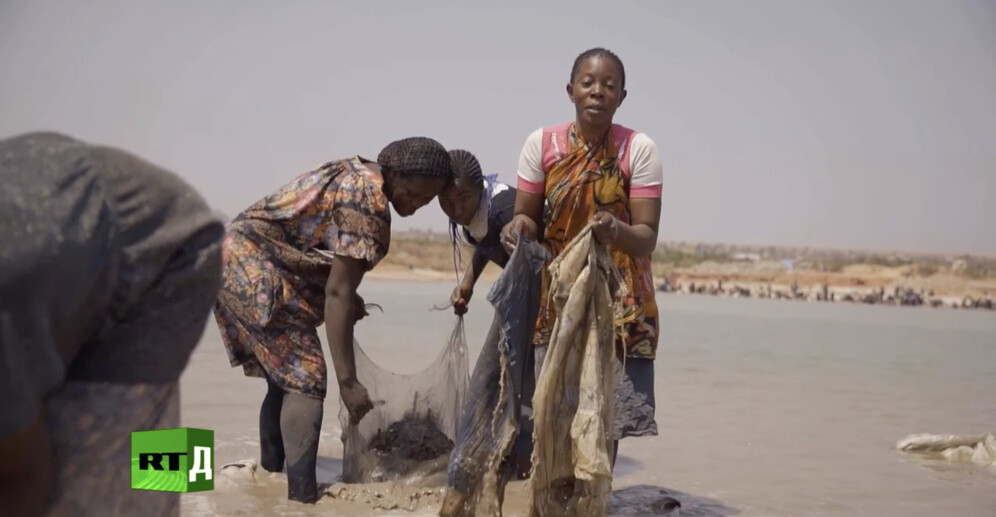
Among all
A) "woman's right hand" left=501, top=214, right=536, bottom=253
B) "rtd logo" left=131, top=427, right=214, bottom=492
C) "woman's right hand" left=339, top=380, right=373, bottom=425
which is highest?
"woman's right hand" left=501, top=214, right=536, bottom=253

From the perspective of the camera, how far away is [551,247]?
4035 mm

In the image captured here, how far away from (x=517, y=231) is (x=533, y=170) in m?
0.30

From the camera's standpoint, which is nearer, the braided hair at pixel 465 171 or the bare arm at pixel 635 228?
the bare arm at pixel 635 228

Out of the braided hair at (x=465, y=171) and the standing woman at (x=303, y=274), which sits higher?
the braided hair at (x=465, y=171)

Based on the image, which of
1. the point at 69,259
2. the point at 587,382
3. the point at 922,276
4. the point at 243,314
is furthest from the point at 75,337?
the point at 922,276

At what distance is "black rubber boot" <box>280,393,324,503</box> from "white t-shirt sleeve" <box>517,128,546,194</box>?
119 centimetres

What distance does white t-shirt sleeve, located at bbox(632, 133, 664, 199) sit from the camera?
3.88 m

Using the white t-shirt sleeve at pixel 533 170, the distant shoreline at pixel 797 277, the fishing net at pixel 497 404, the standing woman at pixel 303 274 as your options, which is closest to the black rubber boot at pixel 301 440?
the standing woman at pixel 303 274

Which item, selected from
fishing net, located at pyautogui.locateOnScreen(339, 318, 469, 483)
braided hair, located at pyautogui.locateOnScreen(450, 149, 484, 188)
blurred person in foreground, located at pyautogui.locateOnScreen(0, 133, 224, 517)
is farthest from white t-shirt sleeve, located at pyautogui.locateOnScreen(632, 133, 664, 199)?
blurred person in foreground, located at pyautogui.locateOnScreen(0, 133, 224, 517)

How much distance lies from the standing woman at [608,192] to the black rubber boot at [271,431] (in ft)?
4.05

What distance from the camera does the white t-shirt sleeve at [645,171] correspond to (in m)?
3.88

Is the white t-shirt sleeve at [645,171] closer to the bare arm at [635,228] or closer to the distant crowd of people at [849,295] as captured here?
the bare arm at [635,228]

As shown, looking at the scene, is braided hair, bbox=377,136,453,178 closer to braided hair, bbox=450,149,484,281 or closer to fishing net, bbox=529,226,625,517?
braided hair, bbox=450,149,484,281

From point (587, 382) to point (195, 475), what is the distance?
2.05 m
